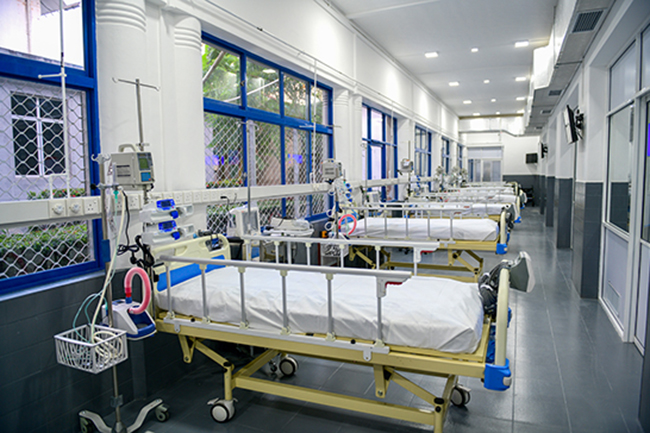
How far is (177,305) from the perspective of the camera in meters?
2.72

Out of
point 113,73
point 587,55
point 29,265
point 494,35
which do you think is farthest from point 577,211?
point 29,265

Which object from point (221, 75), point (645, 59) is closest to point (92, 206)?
point (221, 75)

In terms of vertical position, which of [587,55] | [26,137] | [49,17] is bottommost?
[26,137]

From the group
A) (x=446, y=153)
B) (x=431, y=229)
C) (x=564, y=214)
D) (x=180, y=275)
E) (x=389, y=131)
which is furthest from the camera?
(x=446, y=153)

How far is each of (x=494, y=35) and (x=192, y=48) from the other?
225 inches

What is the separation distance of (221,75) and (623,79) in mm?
3824

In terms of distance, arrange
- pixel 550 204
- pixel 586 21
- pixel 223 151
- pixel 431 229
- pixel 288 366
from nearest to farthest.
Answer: pixel 288 366
pixel 586 21
pixel 223 151
pixel 431 229
pixel 550 204

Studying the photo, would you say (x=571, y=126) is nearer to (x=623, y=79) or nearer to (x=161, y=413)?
(x=623, y=79)

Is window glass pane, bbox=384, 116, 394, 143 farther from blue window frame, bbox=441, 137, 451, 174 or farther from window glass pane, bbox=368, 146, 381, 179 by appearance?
blue window frame, bbox=441, 137, 451, 174

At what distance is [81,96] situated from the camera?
2.81 meters

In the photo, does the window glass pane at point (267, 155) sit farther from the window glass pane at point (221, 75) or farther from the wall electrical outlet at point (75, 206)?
the wall electrical outlet at point (75, 206)

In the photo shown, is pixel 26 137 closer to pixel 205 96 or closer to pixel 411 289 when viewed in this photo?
pixel 205 96

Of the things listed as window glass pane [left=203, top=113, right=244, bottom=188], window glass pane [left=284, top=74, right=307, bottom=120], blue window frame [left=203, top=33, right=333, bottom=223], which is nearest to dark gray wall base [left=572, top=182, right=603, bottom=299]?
blue window frame [left=203, top=33, right=333, bottom=223]

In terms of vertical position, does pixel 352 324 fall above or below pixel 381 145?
below
